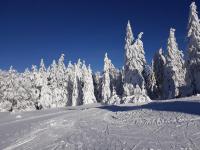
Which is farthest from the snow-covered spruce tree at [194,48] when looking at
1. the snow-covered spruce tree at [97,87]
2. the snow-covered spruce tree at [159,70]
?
the snow-covered spruce tree at [97,87]

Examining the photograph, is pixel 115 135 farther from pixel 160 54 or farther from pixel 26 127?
pixel 160 54

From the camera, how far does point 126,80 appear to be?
211ft

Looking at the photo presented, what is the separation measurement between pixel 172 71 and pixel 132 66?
12.1 m

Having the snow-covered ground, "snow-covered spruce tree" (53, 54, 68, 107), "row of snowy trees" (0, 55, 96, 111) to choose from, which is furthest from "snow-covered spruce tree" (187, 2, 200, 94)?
"snow-covered spruce tree" (53, 54, 68, 107)

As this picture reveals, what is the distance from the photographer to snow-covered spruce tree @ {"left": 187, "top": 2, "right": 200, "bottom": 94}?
52094mm

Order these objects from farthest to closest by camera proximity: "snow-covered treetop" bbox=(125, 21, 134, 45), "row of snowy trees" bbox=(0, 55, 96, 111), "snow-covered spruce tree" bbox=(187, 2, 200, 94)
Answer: "snow-covered treetop" bbox=(125, 21, 134, 45)
"row of snowy trees" bbox=(0, 55, 96, 111)
"snow-covered spruce tree" bbox=(187, 2, 200, 94)

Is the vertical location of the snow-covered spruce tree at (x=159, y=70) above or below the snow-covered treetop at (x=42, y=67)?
below

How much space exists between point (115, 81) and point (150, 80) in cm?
1854

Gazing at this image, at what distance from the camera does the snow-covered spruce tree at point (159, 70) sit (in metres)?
78.2

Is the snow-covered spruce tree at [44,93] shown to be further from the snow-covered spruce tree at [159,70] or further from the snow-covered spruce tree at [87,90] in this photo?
the snow-covered spruce tree at [159,70]

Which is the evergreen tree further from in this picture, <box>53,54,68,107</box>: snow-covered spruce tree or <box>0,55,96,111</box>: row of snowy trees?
<box>53,54,68,107</box>: snow-covered spruce tree

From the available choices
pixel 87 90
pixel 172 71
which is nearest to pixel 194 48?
pixel 172 71

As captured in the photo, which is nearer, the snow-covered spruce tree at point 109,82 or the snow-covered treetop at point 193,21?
the snow-covered treetop at point 193,21

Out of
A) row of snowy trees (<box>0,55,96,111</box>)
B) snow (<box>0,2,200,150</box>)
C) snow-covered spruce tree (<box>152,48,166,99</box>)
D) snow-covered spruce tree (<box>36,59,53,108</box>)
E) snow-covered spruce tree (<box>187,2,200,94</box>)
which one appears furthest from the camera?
snow-covered spruce tree (<box>36,59,53,108</box>)
